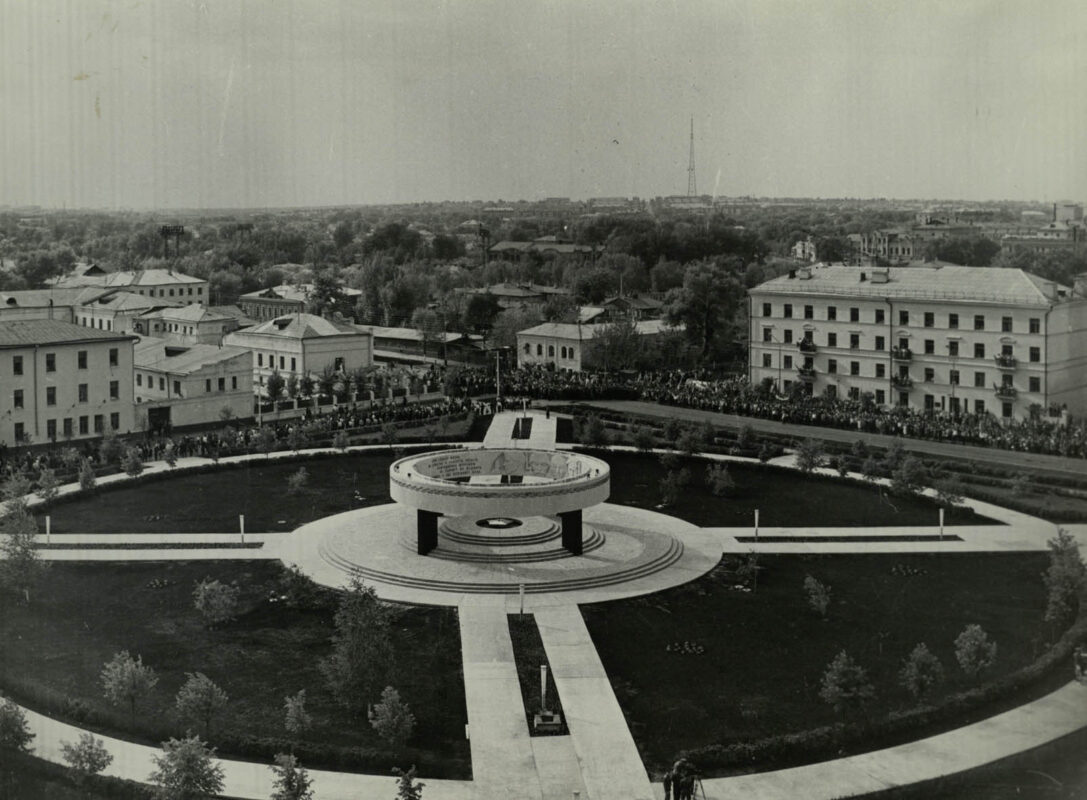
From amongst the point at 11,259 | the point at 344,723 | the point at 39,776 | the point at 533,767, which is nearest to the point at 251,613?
the point at 344,723

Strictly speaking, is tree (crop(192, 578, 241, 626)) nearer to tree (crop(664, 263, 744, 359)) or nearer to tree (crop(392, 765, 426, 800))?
tree (crop(392, 765, 426, 800))

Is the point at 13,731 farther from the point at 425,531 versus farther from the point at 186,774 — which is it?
the point at 425,531

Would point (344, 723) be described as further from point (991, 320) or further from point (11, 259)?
point (11, 259)

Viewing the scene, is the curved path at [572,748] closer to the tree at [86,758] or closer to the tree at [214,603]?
the tree at [86,758]

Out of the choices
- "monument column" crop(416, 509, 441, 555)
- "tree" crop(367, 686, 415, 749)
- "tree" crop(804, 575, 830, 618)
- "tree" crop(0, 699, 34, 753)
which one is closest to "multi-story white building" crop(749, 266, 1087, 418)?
"tree" crop(804, 575, 830, 618)

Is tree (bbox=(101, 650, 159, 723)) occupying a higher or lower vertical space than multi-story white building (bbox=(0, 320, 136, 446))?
lower

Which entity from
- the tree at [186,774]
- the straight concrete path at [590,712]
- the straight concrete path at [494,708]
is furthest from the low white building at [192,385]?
the tree at [186,774]
